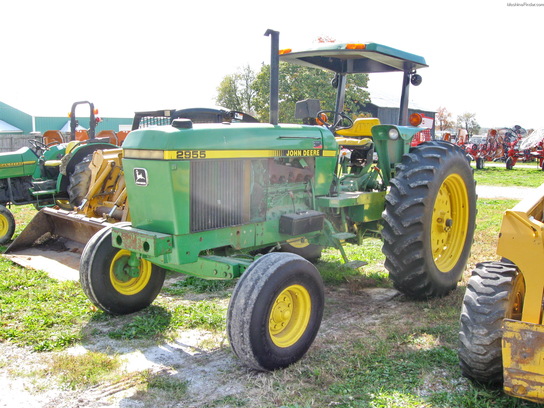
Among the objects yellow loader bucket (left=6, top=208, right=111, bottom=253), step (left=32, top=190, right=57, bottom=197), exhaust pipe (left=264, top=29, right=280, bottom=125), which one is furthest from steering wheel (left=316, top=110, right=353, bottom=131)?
step (left=32, top=190, right=57, bottom=197)

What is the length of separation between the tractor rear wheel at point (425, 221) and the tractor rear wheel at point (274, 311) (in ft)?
4.05

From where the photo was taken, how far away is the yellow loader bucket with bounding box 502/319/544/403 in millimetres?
2875

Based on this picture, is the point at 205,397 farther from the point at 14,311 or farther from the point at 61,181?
the point at 61,181

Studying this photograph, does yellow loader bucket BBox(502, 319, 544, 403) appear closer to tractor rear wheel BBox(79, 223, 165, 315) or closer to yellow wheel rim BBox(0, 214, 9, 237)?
tractor rear wheel BBox(79, 223, 165, 315)

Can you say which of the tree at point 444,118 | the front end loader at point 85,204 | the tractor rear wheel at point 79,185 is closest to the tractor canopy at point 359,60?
the front end loader at point 85,204

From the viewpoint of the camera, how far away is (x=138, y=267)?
485cm

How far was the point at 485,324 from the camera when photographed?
10.2 feet

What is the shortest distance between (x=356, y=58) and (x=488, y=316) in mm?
3694

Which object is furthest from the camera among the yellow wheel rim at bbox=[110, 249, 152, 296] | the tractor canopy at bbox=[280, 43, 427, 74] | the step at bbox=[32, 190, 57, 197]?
the step at bbox=[32, 190, 57, 197]

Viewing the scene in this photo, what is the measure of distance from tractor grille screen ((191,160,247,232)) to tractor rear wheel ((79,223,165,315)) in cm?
112

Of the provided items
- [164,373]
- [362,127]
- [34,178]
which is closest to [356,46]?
[362,127]

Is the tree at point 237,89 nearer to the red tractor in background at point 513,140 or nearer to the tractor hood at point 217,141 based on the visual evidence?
the red tractor in background at point 513,140

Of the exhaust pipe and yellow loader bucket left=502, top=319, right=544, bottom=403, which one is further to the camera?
the exhaust pipe

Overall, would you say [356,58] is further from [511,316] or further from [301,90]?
[301,90]
